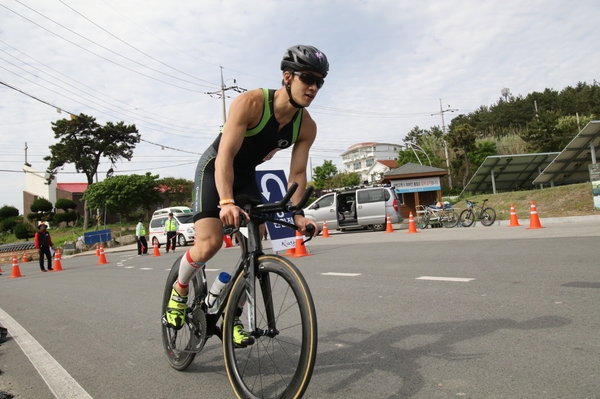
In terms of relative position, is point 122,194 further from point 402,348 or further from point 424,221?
point 402,348

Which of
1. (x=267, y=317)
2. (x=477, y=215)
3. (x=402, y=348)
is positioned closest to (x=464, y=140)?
(x=477, y=215)

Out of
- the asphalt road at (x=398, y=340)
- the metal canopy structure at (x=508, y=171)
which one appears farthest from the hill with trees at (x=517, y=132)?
the asphalt road at (x=398, y=340)

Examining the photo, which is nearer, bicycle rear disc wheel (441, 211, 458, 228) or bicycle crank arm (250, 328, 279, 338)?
bicycle crank arm (250, 328, 279, 338)

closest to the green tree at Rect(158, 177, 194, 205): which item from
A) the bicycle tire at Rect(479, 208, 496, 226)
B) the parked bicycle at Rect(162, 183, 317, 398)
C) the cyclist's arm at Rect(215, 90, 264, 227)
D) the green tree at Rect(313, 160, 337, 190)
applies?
the green tree at Rect(313, 160, 337, 190)

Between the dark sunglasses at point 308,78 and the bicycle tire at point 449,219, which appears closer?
the dark sunglasses at point 308,78

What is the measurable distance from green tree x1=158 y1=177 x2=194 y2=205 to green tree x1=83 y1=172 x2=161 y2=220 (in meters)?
7.67

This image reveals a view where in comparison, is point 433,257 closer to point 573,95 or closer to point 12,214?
point 12,214

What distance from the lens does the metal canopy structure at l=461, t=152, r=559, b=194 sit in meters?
26.7

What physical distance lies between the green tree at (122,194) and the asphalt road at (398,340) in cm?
3942

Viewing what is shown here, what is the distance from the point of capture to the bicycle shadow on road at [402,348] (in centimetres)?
299

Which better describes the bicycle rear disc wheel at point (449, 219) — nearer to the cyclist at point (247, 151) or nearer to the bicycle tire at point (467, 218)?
the bicycle tire at point (467, 218)

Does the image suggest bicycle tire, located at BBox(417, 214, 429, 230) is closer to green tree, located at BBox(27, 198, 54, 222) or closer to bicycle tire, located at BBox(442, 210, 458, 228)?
bicycle tire, located at BBox(442, 210, 458, 228)

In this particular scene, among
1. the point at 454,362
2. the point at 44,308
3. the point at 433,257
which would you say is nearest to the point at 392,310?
the point at 454,362

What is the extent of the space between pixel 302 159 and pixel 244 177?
16.5 inches
